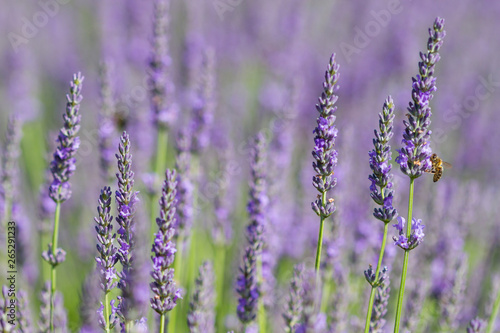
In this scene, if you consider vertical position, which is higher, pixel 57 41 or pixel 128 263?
pixel 57 41

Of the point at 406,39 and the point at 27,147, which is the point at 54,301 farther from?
the point at 406,39

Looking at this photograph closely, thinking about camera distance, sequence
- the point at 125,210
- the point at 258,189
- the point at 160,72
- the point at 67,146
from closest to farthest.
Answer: the point at 125,210
the point at 67,146
the point at 258,189
the point at 160,72

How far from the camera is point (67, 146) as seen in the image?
1952mm

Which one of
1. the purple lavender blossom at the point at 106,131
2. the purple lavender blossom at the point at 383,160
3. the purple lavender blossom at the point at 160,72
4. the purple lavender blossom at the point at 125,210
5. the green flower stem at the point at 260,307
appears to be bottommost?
the green flower stem at the point at 260,307

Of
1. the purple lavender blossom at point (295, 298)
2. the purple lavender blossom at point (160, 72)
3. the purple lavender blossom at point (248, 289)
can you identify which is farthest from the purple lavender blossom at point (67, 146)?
the purple lavender blossom at point (160, 72)

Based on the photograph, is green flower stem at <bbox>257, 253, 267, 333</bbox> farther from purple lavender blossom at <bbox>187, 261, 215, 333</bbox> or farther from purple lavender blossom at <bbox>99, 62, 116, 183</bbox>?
purple lavender blossom at <bbox>99, 62, 116, 183</bbox>

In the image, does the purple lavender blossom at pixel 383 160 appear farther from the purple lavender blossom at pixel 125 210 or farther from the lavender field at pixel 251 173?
the purple lavender blossom at pixel 125 210

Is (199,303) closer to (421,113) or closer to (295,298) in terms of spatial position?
(295,298)

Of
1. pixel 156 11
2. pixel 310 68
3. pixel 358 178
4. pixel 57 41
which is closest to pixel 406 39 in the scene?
pixel 310 68

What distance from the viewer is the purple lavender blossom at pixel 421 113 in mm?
1713

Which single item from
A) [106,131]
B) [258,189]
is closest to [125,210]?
[258,189]

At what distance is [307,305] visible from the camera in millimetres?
1717

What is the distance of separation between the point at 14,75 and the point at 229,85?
2409 millimetres

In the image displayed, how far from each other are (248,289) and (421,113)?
972mm
